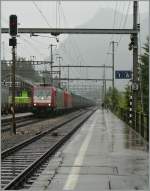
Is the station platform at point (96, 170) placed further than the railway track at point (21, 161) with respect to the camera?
No

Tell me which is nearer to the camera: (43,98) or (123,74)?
(123,74)

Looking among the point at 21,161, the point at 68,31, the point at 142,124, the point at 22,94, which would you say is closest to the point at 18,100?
the point at 22,94

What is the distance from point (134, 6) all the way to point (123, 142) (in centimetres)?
1430

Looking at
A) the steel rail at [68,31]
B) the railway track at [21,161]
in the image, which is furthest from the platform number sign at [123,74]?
the railway track at [21,161]

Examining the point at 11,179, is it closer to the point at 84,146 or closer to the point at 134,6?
the point at 84,146

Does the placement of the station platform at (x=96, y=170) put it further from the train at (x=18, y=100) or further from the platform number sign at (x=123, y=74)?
the train at (x=18, y=100)

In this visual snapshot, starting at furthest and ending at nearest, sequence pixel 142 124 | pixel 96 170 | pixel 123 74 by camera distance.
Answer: pixel 123 74
pixel 142 124
pixel 96 170

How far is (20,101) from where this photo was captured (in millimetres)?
75125

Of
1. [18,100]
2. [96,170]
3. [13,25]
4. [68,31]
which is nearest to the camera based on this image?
[96,170]

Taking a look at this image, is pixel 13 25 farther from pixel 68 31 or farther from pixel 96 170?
pixel 96 170

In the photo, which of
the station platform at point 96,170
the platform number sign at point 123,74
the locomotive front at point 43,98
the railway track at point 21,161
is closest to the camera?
the station platform at point 96,170

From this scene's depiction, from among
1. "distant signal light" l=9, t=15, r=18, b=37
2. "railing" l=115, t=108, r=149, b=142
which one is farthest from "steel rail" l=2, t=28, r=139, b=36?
"distant signal light" l=9, t=15, r=18, b=37

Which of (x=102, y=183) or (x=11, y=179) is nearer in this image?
(x=102, y=183)

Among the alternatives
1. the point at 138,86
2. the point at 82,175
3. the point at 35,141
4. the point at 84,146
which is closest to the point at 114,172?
the point at 82,175
